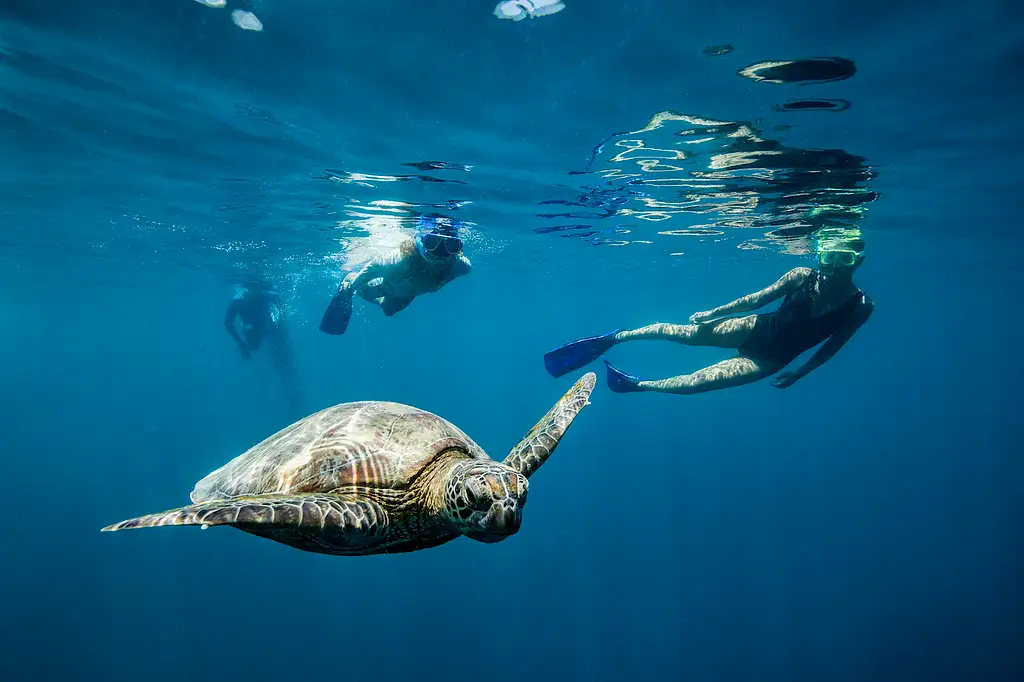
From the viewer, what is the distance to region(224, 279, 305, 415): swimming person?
22.3 m

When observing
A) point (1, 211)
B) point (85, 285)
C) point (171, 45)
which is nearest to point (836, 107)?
point (171, 45)

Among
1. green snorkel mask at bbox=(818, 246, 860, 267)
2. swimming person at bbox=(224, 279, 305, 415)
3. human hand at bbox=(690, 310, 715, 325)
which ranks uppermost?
swimming person at bbox=(224, 279, 305, 415)

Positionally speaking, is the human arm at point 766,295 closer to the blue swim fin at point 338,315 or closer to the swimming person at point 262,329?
the blue swim fin at point 338,315

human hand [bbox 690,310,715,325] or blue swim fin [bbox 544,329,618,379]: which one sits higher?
human hand [bbox 690,310,715,325]

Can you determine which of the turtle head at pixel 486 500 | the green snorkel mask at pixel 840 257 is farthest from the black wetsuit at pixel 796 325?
the turtle head at pixel 486 500

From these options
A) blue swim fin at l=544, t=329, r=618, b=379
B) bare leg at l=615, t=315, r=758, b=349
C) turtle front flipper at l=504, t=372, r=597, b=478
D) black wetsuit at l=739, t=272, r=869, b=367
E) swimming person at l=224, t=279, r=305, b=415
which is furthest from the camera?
swimming person at l=224, t=279, r=305, b=415

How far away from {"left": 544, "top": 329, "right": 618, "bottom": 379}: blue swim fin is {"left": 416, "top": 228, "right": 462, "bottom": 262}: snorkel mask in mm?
2948

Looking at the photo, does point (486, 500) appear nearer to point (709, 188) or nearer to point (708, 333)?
point (708, 333)

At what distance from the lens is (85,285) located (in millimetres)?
33938

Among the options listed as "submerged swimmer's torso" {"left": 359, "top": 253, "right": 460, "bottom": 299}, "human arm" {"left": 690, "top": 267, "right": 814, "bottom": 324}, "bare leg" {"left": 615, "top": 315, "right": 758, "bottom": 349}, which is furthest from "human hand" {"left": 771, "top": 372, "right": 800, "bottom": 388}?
"submerged swimmer's torso" {"left": 359, "top": 253, "right": 460, "bottom": 299}

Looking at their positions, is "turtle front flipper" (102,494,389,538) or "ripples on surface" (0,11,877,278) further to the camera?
"ripples on surface" (0,11,877,278)

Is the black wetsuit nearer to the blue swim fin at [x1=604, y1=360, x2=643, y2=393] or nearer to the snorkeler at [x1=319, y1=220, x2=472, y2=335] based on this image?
the blue swim fin at [x1=604, y1=360, x2=643, y2=393]

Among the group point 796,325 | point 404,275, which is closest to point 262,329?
point 404,275

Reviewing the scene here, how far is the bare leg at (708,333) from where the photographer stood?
980 cm
